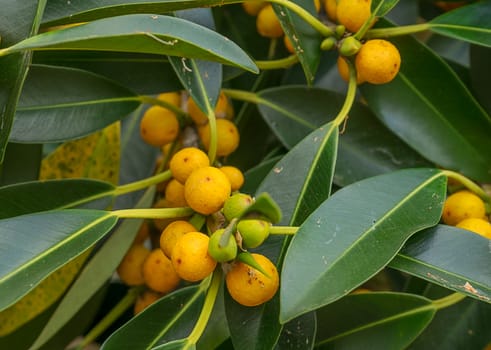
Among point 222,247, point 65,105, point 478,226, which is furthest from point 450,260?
point 65,105

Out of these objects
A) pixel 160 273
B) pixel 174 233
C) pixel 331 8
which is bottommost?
pixel 160 273

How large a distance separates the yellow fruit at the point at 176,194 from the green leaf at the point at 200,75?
8 cm

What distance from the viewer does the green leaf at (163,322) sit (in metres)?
0.65

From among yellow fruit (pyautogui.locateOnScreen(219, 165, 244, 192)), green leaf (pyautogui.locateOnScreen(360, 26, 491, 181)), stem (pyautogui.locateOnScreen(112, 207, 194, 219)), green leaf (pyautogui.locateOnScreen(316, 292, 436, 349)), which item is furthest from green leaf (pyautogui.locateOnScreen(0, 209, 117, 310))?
green leaf (pyautogui.locateOnScreen(360, 26, 491, 181))

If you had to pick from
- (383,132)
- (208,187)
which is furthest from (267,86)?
(208,187)

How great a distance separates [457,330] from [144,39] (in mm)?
442

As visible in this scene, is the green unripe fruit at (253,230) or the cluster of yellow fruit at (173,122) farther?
the cluster of yellow fruit at (173,122)

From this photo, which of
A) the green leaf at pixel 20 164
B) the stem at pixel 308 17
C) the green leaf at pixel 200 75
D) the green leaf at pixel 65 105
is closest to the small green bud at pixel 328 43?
the stem at pixel 308 17

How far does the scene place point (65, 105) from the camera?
2.46 feet

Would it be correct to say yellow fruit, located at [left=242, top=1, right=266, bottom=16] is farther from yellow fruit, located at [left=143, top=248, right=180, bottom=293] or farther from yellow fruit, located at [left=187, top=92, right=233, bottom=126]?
yellow fruit, located at [left=143, top=248, right=180, bottom=293]

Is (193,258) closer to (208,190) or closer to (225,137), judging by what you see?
(208,190)

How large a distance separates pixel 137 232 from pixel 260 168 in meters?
0.16

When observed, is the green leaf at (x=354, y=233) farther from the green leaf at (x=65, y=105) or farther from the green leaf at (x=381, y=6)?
the green leaf at (x=65, y=105)

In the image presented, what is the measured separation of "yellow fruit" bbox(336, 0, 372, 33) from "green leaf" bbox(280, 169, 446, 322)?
0.53ft
